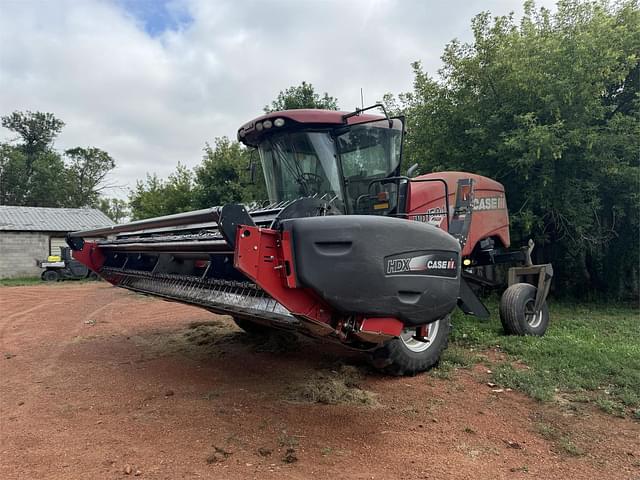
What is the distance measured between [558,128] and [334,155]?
525 cm

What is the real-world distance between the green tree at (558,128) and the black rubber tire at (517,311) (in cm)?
237

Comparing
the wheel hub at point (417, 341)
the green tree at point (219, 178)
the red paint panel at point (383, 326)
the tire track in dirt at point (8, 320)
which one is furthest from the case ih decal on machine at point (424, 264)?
the green tree at point (219, 178)

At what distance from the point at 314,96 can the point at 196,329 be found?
1611 cm

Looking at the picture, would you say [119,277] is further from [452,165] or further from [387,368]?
[452,165]

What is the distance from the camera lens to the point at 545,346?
209 inches

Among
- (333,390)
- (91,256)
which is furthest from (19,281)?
(333,390)

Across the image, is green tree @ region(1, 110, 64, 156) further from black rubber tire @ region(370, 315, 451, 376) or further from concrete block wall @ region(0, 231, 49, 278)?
black rubber tire @ region(370, 315, 451, 376)

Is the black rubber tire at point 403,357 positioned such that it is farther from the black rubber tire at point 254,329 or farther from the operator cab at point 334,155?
the black rubber tire at point 254,329

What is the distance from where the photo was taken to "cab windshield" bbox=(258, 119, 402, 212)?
4516 mm

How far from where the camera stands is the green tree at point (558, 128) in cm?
790

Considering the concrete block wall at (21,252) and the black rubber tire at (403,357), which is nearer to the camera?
the black rubber tire at (403,357)

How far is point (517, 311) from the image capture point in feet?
19.6

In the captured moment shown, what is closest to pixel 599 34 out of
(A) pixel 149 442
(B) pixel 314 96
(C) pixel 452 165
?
(C) pixel 452 165

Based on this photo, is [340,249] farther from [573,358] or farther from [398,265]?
[573,358]
